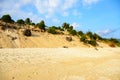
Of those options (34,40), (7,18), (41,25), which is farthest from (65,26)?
(34,40)

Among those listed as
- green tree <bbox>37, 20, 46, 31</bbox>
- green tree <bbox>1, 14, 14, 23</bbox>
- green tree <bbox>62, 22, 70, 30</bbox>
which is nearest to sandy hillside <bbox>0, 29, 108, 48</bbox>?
green tree <bbox>37, 20, 46, 31</bbox>

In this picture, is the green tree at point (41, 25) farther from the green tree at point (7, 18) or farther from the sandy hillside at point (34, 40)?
the green tree at point (7, 18)

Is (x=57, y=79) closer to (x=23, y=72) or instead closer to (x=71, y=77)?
(x=71, y=77)

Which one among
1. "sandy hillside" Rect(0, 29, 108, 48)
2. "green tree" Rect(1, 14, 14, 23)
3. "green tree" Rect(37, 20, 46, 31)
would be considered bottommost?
"sandy hillside" Rect(0, 29, 108, 48)

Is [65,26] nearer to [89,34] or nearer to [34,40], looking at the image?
[89,34]

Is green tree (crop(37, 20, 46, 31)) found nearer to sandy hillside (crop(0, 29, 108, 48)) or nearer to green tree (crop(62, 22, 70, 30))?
sandy hillside (crop(0, 29, 108, 48))

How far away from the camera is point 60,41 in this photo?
4816 centimetres

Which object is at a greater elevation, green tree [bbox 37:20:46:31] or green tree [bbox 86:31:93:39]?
green tree [bbox 37:20:46:31]

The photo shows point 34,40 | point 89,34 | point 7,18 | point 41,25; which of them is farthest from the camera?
point 89,34

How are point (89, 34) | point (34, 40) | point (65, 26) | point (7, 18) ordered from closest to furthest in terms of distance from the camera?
point (34, 40) → point (7, 18) → point (89, 34) → point (65, 26)

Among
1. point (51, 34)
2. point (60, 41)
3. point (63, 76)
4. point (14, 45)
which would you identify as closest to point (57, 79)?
point (63, 76)

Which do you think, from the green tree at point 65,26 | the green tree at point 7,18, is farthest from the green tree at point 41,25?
the green tree at point 65,26

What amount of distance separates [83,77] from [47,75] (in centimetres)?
263

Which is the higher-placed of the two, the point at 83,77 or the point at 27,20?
the point at 27,20
